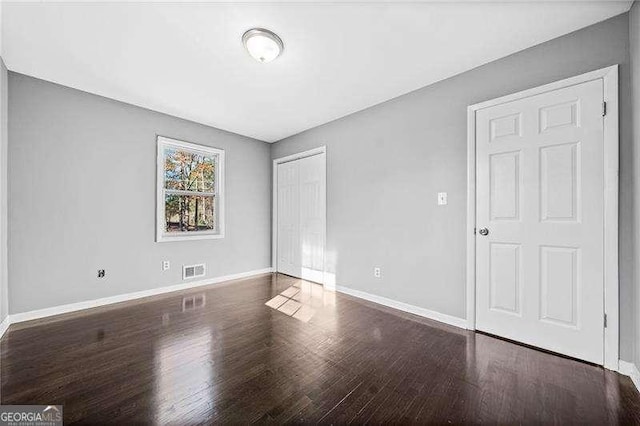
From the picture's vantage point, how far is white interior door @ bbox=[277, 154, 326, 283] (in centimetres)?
429

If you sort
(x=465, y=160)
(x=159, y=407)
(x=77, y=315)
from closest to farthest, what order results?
(x=159, y=407), (x=465, y=160), (x=77, y=315)

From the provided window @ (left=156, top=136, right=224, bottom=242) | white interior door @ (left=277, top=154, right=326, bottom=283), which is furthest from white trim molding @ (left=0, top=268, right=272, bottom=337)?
white interior door @ (left=277, top=154, right=326, bottom=283)

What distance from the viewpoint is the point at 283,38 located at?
220 centimetres

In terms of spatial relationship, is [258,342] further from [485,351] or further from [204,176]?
[204,176]

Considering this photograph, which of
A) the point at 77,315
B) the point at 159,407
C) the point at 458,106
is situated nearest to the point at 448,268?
the point at 458,106

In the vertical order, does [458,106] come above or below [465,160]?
above

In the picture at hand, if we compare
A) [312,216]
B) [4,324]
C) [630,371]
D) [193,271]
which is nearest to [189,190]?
[193,271]

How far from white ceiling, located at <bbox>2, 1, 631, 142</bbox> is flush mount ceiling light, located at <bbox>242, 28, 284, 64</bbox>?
0.06m

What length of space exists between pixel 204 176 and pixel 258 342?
2983mm

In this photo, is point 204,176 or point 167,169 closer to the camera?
point 167,169

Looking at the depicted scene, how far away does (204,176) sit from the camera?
4336 millimetres

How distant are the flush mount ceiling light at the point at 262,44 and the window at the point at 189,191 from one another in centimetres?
231

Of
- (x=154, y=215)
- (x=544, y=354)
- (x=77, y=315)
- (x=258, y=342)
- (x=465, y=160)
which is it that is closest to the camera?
(x=544, y=354)

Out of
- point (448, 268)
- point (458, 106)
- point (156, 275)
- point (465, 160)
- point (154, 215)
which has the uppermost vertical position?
point (458, 106)
